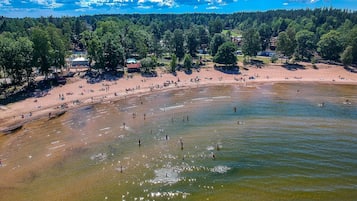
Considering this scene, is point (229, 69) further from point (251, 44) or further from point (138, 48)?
point (138, 48)

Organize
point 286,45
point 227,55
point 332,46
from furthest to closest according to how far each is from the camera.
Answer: point 332,46, point 286,45, point 227,55

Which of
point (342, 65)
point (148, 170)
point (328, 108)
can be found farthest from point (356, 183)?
point (342, 65)

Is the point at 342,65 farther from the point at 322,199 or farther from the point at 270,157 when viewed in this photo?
the point at 322,199

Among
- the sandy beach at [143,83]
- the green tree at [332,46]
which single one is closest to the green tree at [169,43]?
the sandy beach at [143,83]

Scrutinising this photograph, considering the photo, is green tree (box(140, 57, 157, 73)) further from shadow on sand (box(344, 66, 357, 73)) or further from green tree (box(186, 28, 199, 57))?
shadow on sand (box(344, 66, 357, 73))

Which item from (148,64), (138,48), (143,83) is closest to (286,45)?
(148,64)

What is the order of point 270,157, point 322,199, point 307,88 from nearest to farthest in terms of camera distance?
point 322,199
point 270,157
point 307,88

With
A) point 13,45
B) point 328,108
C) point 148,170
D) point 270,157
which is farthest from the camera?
point 13,45

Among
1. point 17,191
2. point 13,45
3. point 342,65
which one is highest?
point 13,45
